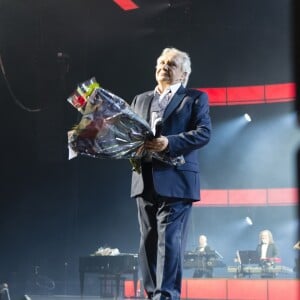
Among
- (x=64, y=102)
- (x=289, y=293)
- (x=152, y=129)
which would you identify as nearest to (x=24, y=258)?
(x=64, y=102)

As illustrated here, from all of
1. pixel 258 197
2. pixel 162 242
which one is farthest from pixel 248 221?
pixel 162 242

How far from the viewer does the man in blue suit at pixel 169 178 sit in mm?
1868

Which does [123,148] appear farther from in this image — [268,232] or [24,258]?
[268,232]

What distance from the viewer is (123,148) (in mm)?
1807

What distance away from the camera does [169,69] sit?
2072 mm

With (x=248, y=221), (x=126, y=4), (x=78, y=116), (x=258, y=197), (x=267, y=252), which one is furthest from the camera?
(x=248, y=221)

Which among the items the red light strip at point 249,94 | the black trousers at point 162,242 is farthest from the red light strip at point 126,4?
the black trousers at point 162,242

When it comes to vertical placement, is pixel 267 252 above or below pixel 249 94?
below

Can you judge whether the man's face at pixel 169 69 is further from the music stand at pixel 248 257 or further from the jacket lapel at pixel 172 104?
the music stand at pixel 248 257

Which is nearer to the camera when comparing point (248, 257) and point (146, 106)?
point (146, 106)

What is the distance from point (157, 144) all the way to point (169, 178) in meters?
0.16

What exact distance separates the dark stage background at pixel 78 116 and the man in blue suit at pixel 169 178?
4920mm

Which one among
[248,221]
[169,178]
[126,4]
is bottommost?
[248,221]

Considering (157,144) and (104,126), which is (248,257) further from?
(104,126)
